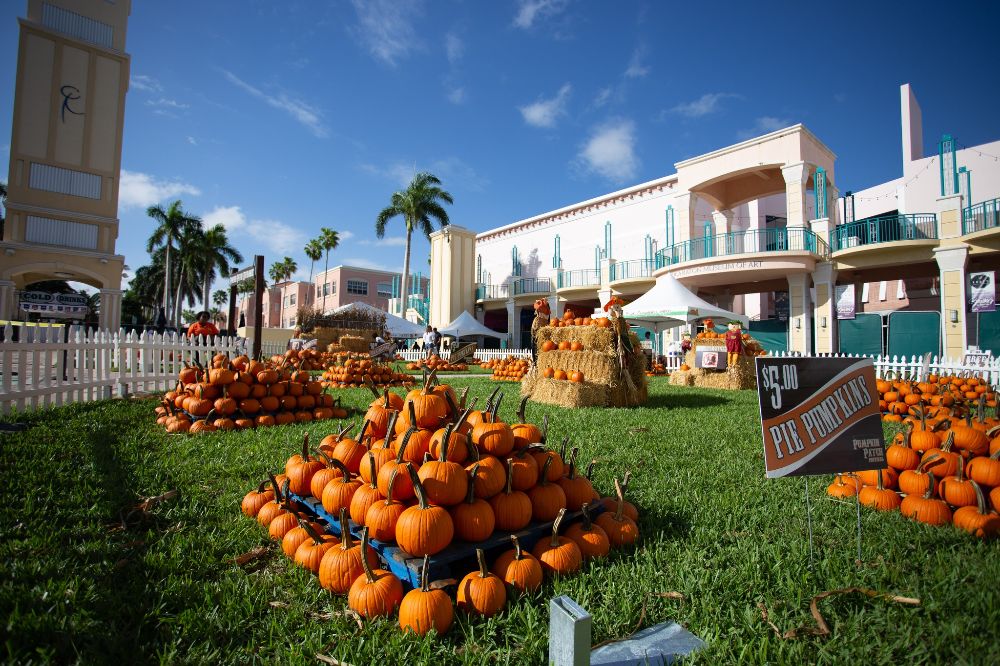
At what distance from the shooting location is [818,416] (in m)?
2.68

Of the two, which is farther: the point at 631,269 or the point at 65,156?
the point at 631,269

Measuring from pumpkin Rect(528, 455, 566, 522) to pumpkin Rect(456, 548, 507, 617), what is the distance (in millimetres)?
511

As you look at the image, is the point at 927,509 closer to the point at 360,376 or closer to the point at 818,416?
the point at 818,416

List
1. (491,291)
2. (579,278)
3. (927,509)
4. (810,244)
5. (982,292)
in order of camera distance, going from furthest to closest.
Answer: (491,291)
(579,278)
(810,244)
(982,292)
(927,509)

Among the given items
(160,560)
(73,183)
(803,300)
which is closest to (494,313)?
(803,300)

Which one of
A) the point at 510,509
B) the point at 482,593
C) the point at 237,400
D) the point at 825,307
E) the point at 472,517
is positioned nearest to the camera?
the point at 482,593

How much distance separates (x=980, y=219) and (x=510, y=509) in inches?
871

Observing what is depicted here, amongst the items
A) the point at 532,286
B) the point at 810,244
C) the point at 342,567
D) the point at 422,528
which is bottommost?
the point at 342,567

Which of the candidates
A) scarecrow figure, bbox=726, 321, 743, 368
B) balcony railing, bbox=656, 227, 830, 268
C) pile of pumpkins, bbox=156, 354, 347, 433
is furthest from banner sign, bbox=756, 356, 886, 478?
balcony railing, bbox=656, 227, 830, 268

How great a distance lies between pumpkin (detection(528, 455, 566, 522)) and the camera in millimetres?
2451

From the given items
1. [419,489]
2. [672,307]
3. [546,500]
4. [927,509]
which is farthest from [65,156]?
[927,509]

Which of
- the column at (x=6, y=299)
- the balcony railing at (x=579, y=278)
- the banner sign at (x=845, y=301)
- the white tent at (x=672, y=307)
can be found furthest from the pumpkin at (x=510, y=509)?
the column at (x=6, y=299)

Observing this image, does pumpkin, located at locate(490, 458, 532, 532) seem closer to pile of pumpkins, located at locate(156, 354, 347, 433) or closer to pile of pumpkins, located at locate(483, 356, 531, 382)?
pile of pumpkins, located at locate(156, 354, 347, 433)

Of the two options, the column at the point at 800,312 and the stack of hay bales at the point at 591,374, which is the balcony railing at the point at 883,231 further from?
the stack of hay bales at the point at 591,374
